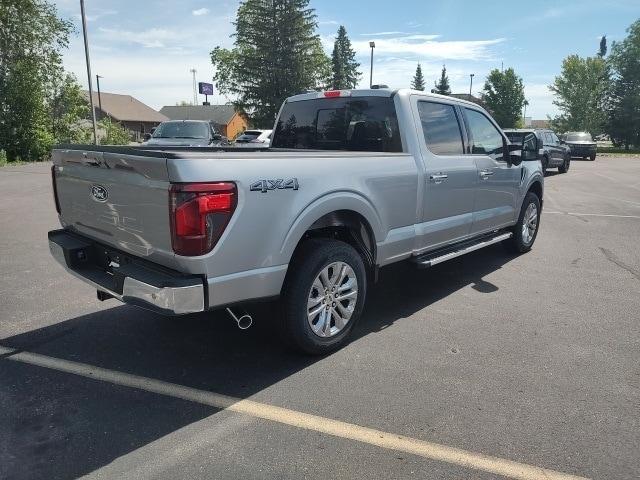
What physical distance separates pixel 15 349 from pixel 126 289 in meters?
1.46

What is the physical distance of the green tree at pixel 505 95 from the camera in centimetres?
6681

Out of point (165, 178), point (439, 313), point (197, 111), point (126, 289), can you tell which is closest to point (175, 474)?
point (126, 289)

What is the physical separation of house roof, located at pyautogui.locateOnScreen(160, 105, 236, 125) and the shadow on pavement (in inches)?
3114

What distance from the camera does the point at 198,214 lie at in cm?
285

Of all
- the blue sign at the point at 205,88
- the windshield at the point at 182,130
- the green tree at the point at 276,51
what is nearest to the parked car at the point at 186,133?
the windshield at the point at 182,130

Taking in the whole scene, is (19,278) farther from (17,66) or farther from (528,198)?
(17,66)

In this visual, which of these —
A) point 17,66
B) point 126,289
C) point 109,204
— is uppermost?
point 17,66

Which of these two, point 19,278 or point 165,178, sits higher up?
point 165,178

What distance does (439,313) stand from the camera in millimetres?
4734

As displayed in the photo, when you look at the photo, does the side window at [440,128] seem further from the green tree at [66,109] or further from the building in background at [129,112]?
the building in background at [129,112]

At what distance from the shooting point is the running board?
468cm

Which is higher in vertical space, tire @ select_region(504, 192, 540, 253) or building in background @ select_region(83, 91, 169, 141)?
building in background @ select_region(83, 91, 169, 141)

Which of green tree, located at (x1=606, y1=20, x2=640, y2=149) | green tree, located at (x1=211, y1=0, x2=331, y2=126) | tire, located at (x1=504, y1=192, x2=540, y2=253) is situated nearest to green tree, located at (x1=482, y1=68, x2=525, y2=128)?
green tree, located at (x1=606, y1=20, x2=640, y2=149)

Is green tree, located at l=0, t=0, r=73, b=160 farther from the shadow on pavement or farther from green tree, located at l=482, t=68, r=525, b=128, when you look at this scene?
green tree, located at l=482, t=68, r=525, b=128
